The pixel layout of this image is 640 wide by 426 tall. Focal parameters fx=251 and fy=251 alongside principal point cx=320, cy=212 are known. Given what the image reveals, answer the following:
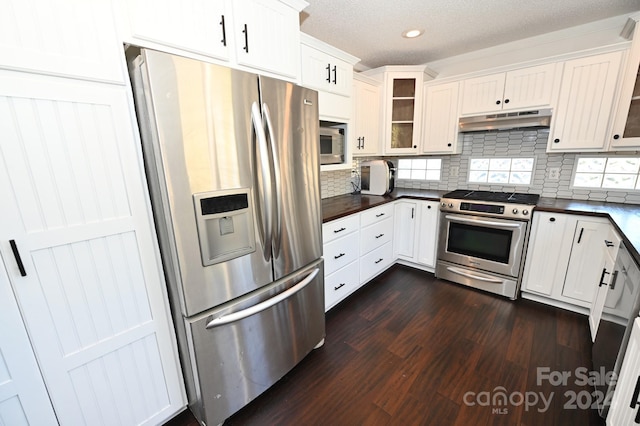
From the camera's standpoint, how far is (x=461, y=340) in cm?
192

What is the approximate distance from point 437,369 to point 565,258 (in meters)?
1.53

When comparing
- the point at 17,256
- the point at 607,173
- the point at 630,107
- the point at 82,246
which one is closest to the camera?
the point at 17,256

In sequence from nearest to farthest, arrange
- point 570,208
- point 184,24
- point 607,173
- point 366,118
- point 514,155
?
point 184,24 → point 570,208 → point 607,173 → point 514,155 → point 366,118

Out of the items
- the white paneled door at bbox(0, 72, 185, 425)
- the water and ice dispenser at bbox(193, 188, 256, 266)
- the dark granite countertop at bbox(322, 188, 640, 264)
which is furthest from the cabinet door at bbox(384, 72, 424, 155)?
the white paneled door at bbox(0, 72, 185, 425)

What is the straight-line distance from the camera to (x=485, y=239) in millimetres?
2496

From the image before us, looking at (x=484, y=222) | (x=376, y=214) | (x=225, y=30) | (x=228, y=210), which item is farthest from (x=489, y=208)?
(x=225, y=30)

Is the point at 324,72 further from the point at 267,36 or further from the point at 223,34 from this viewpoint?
the point at 223,34

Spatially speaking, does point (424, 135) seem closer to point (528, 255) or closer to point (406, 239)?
point (406, 239)

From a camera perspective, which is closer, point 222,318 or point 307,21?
point 222,318

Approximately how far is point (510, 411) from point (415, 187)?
2.54 meters

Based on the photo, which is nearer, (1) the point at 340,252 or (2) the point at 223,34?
(2) the point at 223,34

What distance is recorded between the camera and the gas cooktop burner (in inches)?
93.0

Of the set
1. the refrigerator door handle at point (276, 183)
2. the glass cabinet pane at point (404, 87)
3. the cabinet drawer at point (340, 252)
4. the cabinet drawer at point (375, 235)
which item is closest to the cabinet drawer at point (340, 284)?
the cabinet drawer at point (340, 252)

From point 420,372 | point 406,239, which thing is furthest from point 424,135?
point 420,372
